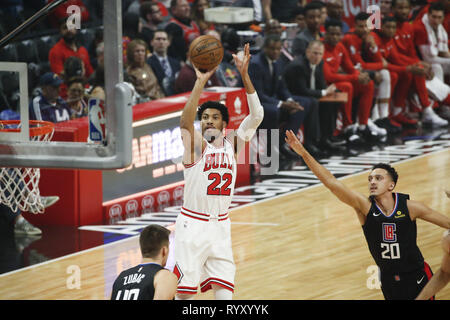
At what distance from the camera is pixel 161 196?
11430 millimetres

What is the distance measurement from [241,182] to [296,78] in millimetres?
2218

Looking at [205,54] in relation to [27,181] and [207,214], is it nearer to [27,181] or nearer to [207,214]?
[207,214]

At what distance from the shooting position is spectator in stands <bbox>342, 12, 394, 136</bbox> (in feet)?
49.5

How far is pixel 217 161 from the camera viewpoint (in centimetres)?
716

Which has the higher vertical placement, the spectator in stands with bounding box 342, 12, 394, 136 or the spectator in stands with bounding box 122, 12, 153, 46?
the spectator in stands with bounding box 122, 12, 153, 46

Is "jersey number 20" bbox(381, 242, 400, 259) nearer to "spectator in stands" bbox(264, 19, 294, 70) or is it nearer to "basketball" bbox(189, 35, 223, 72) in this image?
"basketball" bbox(189, 35, 223, 72)

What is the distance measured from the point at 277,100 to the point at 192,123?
21.4 feet

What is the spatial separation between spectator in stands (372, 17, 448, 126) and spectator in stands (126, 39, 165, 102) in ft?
15.2

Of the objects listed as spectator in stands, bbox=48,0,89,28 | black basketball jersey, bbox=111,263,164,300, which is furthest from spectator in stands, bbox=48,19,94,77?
black basketball jersey, bbox=111,263,164,300

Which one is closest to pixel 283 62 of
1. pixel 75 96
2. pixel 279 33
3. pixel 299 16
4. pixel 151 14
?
pixel 279 33

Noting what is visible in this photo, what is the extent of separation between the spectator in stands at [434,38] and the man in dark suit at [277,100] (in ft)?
12.5

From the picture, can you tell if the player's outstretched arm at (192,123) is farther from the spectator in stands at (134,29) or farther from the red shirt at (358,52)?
the red shirt at (358,52)

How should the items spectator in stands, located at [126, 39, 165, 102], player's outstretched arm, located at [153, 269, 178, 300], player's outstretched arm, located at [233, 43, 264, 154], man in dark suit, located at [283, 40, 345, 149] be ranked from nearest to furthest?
player's outstretched arm, located at [153, 269, 178, 300] → player's outstretched arm, located at [233, 43, 264, 154] → spectator in stands, located at [126, 39, 165, 102] → man in dark suit, located at [283, 40, 345, 149]
